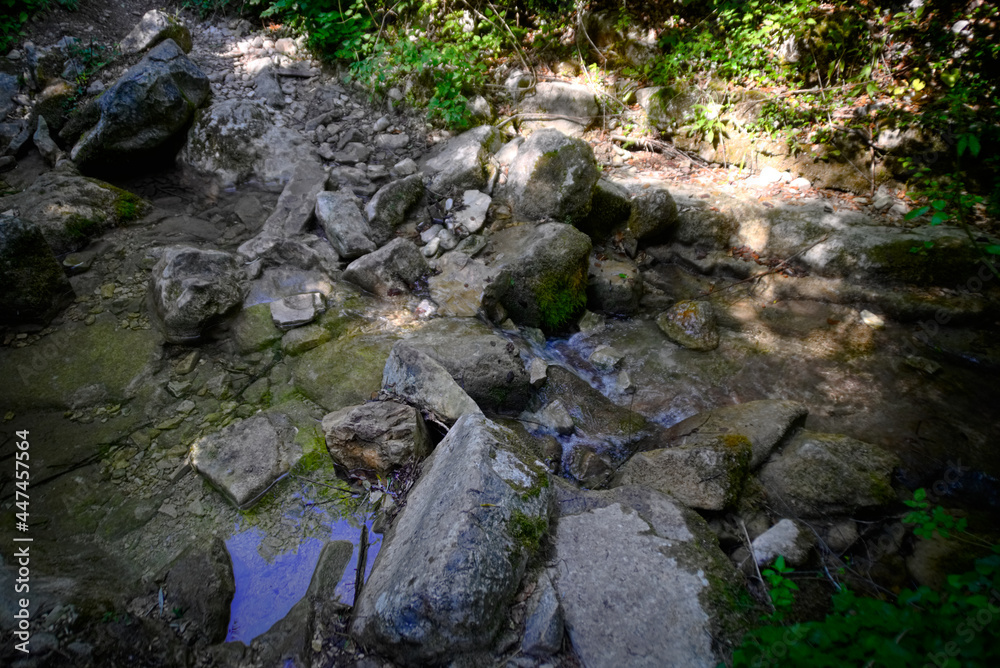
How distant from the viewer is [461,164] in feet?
16.7

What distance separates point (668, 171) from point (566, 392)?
3.98 meters

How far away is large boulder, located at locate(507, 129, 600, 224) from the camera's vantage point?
4.76 metres

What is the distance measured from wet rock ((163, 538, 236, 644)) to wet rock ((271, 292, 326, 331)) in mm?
1839

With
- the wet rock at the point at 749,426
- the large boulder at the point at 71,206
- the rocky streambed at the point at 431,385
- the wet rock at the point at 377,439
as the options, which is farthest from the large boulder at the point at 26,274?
the wet rock at the point at 749,426

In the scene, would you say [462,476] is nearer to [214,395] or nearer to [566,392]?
[566,392]

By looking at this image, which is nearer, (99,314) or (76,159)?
(99,314)

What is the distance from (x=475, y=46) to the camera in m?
6.25

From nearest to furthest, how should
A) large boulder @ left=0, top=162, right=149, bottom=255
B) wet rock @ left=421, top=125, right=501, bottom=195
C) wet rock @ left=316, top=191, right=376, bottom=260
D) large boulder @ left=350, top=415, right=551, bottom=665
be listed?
large boulder @ left=350, top=415, right=551, bottom=665 < large boulder @ left=0, top=162, right=149, bottom=255 < wet rock @ left=316, top=191, right=376, bottom=260 < wet rock @ left=421, top=125, right=501, bottom=195

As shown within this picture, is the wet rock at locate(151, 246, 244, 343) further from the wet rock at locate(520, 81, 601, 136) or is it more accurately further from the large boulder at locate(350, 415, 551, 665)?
the wet rock at locate(520, 81, 601, 136)

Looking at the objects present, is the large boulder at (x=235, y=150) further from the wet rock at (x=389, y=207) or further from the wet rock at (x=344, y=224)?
the wet rock at (x=389, y=207)

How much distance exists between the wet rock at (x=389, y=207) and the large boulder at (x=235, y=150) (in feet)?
4.63

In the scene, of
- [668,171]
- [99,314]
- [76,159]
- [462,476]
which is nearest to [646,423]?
[462,476]

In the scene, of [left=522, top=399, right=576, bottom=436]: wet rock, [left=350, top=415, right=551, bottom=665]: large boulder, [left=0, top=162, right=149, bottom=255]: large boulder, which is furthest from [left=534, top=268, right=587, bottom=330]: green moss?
[left=0, top=162, right=149, bottom=255]: large boulder

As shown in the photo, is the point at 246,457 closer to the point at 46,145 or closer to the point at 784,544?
the point at 784,544
